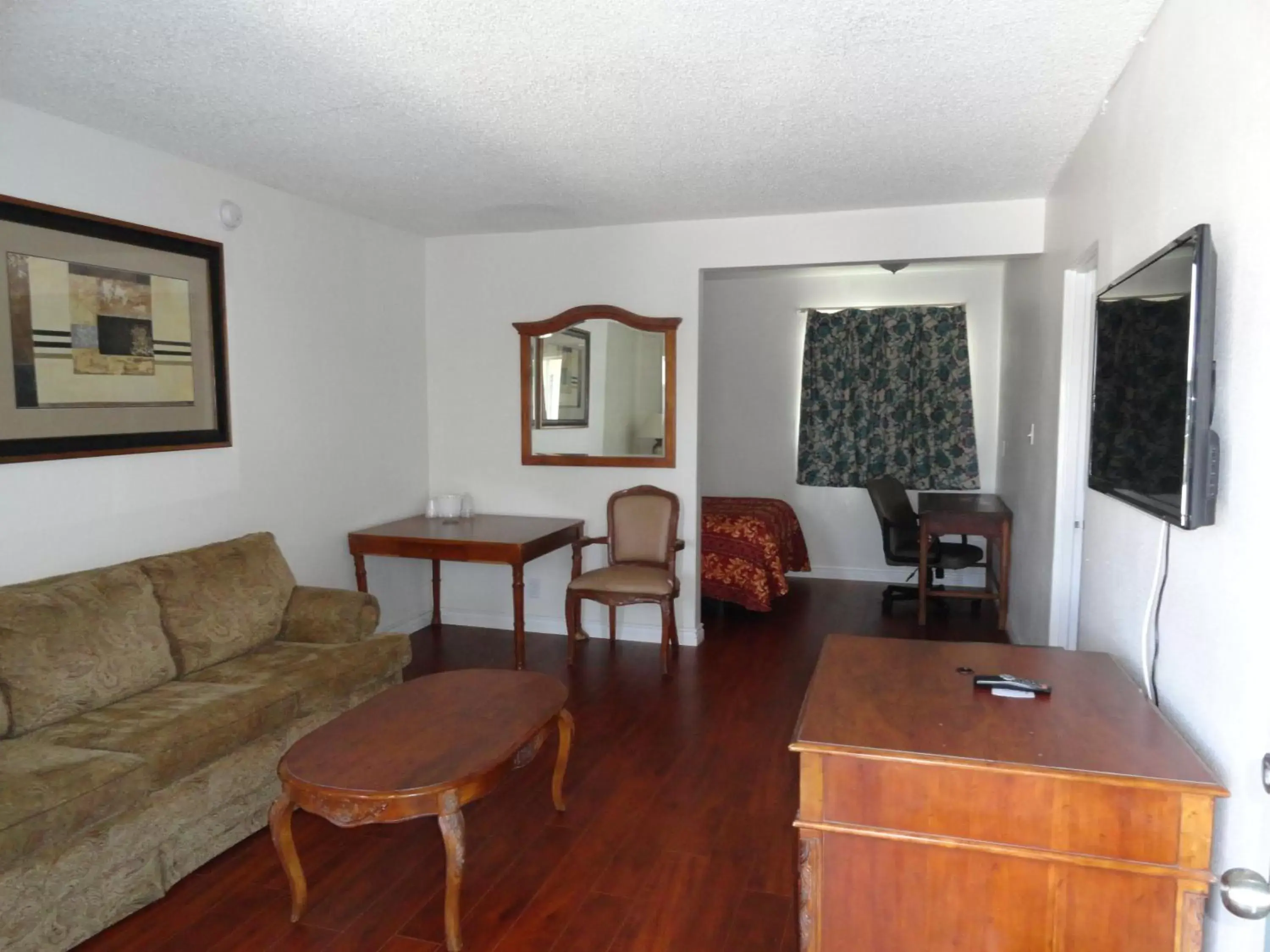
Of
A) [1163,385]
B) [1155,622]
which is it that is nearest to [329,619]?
[1155,622]

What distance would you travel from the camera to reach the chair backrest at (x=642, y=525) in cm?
464

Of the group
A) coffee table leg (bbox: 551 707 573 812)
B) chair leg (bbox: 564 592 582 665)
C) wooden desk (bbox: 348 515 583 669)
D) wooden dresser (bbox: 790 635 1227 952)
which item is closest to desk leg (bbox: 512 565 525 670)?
wooden desk (bbox: 348 515 583 669)

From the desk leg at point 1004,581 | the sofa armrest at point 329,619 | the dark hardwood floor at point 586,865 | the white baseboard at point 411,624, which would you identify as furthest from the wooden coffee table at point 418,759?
the desk leg at point 1004,581

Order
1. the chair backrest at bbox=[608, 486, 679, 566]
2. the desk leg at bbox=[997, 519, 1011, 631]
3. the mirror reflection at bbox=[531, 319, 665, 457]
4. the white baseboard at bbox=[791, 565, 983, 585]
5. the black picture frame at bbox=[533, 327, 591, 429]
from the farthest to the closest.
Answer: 1. the white baseboard at bbox=[791, 565, 983, 585]
2. the desk leg at bbox=[997, 519, 1011, 631]
3. the black picture frame at bbox=[533, 327, 591, 429]
4. the mirror reflection at bbox=[531, 319, 665, 457]
5. the chair backrest at bbox=[608, 486, 679, 566]

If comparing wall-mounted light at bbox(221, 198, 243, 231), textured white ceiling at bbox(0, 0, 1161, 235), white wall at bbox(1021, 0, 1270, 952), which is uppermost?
textured white ceiling at bbox(0, 0, 1161, 235)

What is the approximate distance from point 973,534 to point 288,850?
13.4 feet

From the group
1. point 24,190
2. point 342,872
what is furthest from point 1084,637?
point 24,190

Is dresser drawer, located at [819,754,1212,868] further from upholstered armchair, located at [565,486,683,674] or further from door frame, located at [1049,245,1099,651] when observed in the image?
upholstered armchair, located at [565,486,683,674]

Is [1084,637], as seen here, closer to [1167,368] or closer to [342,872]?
[1167,368]

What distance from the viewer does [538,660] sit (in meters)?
4.54

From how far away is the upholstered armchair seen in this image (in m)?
4.35

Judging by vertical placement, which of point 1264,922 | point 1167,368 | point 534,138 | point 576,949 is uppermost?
point 534,138

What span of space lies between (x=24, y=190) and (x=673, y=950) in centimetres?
308

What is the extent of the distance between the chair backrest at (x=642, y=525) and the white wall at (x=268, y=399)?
1.25 m
